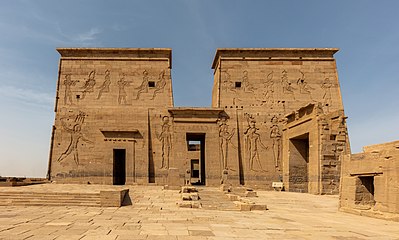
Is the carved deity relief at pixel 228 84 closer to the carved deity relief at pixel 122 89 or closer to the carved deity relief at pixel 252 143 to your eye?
the carved deity relief at pixel 252 143

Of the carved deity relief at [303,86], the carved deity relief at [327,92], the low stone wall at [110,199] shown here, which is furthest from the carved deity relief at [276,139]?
the low stone wall at [110,199]

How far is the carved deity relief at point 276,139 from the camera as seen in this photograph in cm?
2050

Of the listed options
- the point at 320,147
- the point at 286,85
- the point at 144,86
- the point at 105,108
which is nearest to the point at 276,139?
the point at 286,85

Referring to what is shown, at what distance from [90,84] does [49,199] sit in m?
12.0

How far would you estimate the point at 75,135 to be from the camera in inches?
817

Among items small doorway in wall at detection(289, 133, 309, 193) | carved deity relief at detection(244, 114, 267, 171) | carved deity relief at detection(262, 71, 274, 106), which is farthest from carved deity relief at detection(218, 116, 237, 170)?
small doorway in wall at detection(289, 133, 309, 193)

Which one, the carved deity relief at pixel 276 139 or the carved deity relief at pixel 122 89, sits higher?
the carved deity relief at pixel 122 89

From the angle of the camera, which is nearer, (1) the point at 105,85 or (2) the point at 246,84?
(1) the point at 105,85

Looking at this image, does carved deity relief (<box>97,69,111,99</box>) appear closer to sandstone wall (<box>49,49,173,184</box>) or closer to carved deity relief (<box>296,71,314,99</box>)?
sandstone wall (<box>49,49,173,184</box>)

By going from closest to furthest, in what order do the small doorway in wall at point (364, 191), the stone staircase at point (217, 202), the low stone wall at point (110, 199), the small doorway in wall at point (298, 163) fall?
the small doorway in wall at point (364, 191) < the low stone wall at point (110, 199) < the stone staircase at point (217, 202) < the small doorway in wall at point (298, 163)

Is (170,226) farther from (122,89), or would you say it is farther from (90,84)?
(90,84)

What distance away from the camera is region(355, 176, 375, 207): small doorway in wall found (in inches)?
396

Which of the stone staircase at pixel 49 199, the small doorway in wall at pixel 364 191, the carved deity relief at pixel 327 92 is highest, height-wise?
the carved deity relief at pixel 327 92

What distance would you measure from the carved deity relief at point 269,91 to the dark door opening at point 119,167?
10351 mm
